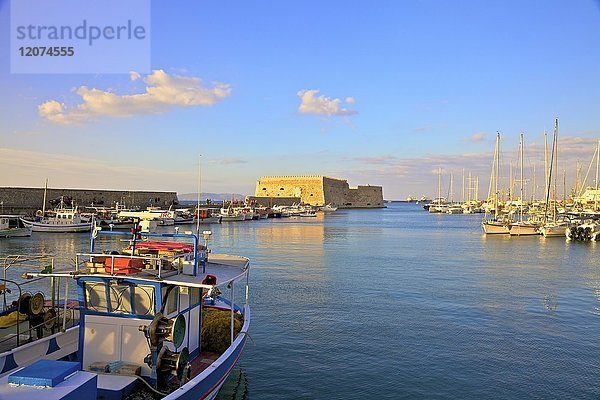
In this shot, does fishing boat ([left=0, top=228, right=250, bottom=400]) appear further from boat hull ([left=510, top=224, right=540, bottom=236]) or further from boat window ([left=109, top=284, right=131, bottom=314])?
boat hull ([left=510, top=224, right=540, bottom=236])

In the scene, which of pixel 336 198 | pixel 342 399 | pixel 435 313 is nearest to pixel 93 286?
pixel 342 399

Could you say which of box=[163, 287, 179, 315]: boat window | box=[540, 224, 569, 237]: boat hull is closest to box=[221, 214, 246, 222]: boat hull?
box=[540, 224, 569, 237]: boat hull

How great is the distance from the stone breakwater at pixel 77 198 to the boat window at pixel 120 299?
73286 millimetres

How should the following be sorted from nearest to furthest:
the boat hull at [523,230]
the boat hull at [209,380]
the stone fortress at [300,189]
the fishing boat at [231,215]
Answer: the boat hull at [209,380], the boat hull at [523,230], the fishing boat at [231,215], the stone fortress at [300,189]

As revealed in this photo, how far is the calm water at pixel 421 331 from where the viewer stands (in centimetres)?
1350

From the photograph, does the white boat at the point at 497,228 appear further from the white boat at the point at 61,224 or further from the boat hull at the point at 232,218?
the white boat at the point at 61,224

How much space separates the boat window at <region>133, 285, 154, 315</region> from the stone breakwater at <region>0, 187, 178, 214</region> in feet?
242

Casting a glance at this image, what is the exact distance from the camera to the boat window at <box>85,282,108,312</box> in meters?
10.2

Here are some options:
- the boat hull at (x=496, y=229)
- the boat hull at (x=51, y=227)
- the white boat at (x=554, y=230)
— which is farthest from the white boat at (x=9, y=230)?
the white boat at (x=554, y=230)

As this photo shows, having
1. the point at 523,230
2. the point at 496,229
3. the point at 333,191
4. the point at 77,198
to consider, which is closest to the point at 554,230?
the point at 523,230

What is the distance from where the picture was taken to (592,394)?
1289 cm

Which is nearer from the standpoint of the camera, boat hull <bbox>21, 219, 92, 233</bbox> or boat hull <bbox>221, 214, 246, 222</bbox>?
boat hull <bbox>21, 219, 92, 233</bbox>

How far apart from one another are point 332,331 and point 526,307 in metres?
10.5

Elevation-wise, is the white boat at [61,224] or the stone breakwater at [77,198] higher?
the stone breakwater at [77,198]
